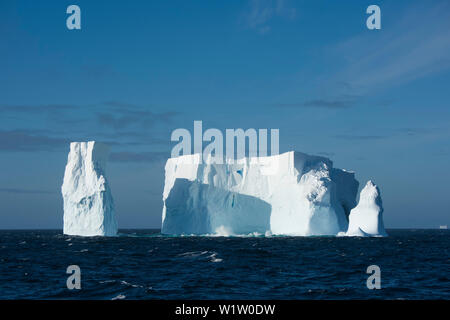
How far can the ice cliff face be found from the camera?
4134cm

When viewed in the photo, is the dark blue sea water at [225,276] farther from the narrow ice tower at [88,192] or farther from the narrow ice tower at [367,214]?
the narrow ice tower at [88,192]

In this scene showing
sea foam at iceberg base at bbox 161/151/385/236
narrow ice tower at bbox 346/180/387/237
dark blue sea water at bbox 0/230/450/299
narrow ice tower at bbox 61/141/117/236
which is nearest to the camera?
dark blue sea water at bbox 0/230/450/299

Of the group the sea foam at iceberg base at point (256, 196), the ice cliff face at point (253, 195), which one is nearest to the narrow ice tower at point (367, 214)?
the sea foam at iceberg base at point (256, 196)

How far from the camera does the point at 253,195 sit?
140 feet

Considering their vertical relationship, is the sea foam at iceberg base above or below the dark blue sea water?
above

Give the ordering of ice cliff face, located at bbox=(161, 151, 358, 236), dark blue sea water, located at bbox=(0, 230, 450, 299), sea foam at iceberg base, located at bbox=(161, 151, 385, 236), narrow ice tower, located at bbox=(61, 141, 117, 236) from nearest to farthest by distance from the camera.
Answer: dark blue sea water, located at bbox=(0, 230, 450, 299), narrow ice tower, located at bbox=(61, 141, 117, 236), sea foam at iceberg base, located at bbox=(161, 151, 385, 236), ice cliff face, located at bbox=(161, 151, 358, 236)

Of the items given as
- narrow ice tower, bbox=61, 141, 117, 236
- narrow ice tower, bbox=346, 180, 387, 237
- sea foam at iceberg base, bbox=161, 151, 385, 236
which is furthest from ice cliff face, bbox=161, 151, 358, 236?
narrow ice tower, bbox=61, 141, 117, 236

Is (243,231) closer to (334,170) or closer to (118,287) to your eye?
(334,170)

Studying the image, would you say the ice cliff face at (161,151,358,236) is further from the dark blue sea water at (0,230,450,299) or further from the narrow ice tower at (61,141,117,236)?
the dark blue sea water at (0,230,450,299)

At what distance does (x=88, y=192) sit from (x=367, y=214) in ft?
70.2

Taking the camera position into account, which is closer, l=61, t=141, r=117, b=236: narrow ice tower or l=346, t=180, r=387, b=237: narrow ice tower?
l=346, t=180, r=387, b=237: narrow ice tower
